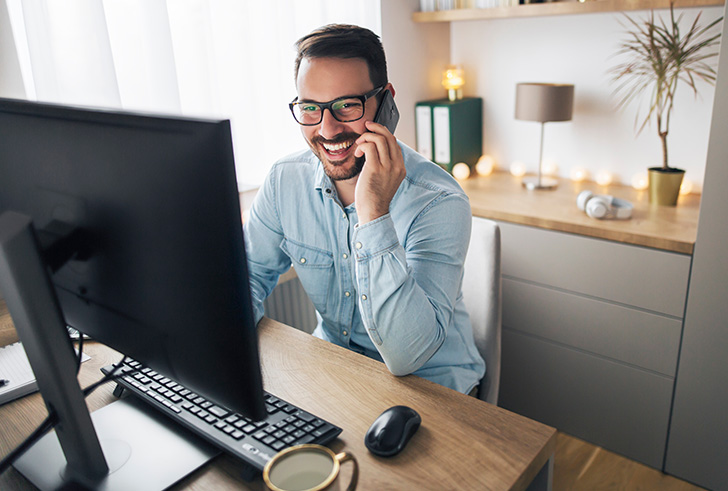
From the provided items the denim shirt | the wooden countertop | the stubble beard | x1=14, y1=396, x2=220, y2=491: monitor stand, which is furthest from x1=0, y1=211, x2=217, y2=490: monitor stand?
the wooden countertop

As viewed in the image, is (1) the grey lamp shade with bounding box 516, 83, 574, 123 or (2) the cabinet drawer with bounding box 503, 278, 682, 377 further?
(1) the grey lamp shade with bounding box 516, 83, 574, 123

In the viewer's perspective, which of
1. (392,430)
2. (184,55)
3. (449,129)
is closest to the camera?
(392,430)

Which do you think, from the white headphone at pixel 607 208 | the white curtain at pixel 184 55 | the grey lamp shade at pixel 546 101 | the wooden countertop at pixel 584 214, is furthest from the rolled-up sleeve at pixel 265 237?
the grey lamp shade at pixel 546 101

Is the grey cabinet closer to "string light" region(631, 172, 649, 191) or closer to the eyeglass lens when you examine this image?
"string light" region(631, 172, 649, 191)

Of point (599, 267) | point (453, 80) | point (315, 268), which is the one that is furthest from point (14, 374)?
point (453, 80)

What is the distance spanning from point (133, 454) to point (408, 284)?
53 centimetres

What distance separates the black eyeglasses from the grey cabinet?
3.26ft

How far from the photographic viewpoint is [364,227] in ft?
3.60

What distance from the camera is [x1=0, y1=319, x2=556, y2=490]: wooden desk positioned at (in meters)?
0.77

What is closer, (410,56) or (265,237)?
(265,237)

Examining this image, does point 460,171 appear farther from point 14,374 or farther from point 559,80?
point 14,374

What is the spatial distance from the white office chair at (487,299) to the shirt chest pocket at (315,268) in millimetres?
382

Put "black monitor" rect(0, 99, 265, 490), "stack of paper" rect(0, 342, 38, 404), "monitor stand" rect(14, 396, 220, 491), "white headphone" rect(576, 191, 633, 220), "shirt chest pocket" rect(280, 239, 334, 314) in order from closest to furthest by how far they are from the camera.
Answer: "black monitor" rect(0, 99, 265, 490), "monitor stand" rect(14, 396, 220, 491), "stack of paper" rect(0, 342, 38, 404), "shirt chest pocket" rect(280, 239, 334, 314), "white headphone" rect(576, 191, 633, 220)

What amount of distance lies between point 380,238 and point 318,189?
334mm
